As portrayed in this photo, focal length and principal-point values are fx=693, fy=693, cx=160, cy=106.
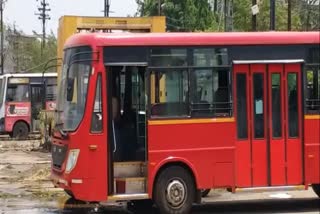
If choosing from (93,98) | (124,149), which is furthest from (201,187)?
(93,98)

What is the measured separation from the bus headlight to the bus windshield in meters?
0.38

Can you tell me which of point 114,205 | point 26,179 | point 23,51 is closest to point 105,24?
point 26,179

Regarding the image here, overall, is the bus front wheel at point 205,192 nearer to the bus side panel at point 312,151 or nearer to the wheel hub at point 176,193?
the wheel hub at point 176,193

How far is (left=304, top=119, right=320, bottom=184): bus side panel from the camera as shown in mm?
12281

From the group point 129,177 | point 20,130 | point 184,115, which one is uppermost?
point 184,115

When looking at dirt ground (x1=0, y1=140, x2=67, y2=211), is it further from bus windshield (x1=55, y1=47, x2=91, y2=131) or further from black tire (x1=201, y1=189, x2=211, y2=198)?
black tire (x1=201, y1=189, x2=211, y2=198)

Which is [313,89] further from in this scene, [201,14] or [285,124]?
[201,14]

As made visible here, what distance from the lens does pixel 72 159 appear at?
11492 millimetres

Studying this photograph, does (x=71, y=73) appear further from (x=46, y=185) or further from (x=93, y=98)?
(x=46, y=185)

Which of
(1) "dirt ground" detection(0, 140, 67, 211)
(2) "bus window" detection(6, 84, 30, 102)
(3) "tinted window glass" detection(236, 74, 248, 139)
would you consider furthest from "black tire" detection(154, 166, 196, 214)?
(2) "bus window" detection(6, 84, 30, 102)

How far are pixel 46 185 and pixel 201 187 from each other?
5753mm

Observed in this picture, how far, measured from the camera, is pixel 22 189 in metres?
16.0

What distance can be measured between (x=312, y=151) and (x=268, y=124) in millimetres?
938

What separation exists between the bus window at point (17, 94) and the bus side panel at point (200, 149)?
22.7m
